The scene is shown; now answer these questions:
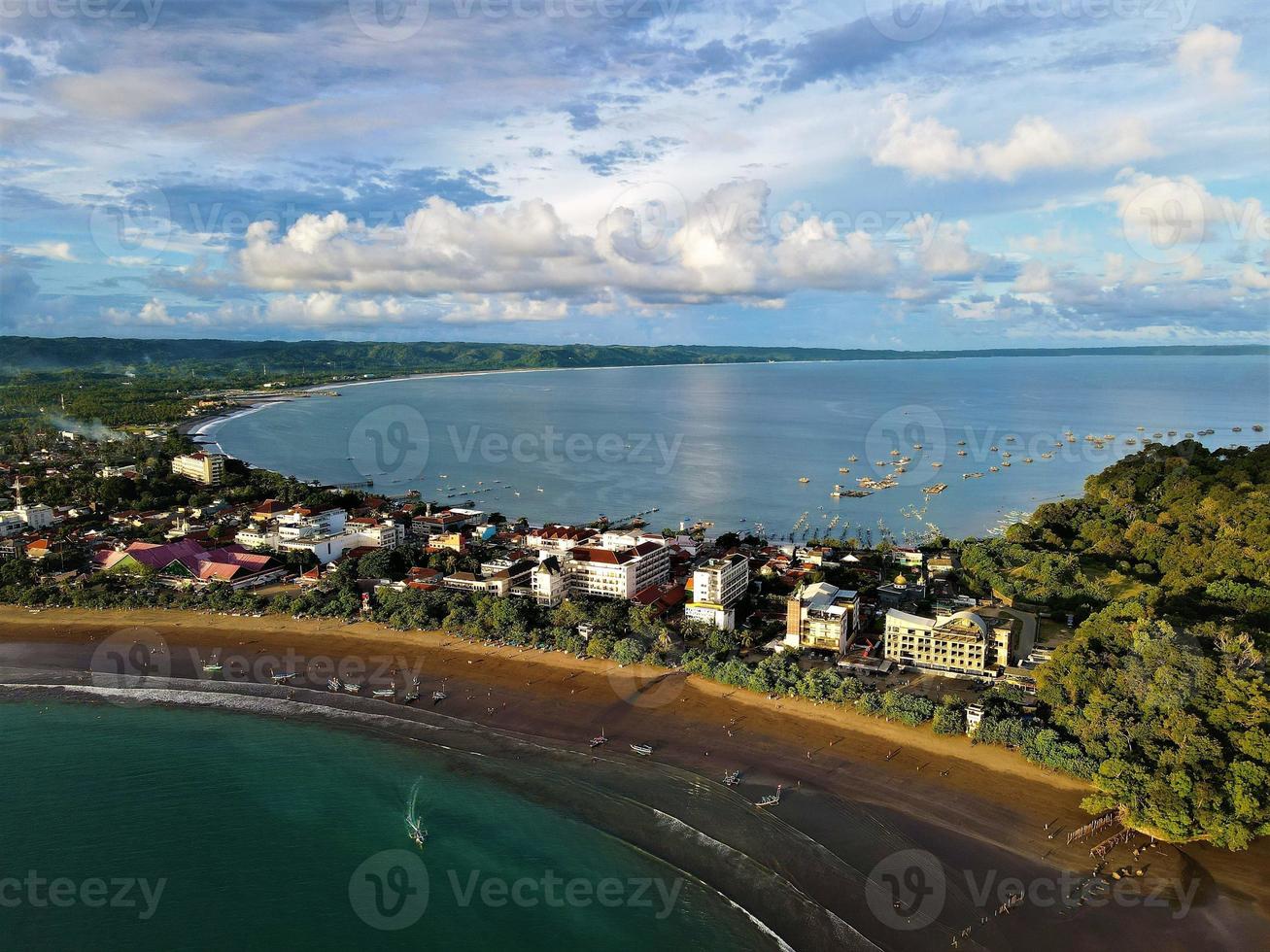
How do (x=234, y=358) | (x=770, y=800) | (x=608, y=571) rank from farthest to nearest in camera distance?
(x=234, y=358) < (x=608, y=571) < (x=770, y=800)

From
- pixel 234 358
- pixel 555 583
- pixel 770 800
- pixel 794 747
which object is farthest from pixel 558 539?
pixel 234 358

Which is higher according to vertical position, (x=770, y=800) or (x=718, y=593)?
(x=718, y=593)

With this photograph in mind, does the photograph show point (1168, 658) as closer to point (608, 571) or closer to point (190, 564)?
point (608, 571)

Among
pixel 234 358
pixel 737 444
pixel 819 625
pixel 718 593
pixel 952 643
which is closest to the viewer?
pixel 952 643

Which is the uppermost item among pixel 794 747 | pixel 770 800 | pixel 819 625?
pixel 819 625

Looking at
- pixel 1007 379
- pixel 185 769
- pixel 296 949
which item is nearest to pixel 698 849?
pixel 296 949

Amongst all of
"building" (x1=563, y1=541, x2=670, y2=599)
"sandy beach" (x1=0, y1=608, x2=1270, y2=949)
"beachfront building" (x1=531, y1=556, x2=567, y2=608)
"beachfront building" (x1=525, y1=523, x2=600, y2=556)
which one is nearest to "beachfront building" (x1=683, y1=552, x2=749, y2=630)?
"building" (x1=563, y1=541, x2=670, y2=599)

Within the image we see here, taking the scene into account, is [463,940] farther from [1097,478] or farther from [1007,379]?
[1007,379]
